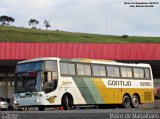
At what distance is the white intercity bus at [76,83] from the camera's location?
26.2 metres

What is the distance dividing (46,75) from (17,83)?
6.93 feet

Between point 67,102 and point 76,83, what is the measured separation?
1270 mm

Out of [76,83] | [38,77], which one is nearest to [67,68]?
[76,83]

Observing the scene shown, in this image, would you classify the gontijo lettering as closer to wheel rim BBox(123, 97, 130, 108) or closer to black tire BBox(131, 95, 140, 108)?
wheel rim BBox(123, 97, 130, 108)

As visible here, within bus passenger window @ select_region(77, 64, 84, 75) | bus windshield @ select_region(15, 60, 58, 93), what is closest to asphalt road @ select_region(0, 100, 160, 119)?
bus windshield @ select_region(15, 60, 58, 93)

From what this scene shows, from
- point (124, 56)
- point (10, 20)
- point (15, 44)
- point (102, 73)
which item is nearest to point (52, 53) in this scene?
point (15, 44)

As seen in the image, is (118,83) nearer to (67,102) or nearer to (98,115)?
(67,102)

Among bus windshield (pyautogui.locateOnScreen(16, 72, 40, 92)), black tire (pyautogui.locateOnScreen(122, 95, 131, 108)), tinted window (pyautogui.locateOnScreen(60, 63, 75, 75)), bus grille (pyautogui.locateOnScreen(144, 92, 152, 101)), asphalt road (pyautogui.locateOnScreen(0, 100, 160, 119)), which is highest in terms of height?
tinted window (pyautogui.locateOnScreen(60, 63, 75, 75))

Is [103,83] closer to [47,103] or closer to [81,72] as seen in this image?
[81,72]

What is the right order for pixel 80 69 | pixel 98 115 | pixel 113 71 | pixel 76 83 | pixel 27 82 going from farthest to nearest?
pixel 113 71
pixel 80 69
pixel 76 83
pixel 27 82
pixel 98 115

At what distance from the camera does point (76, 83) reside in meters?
27.7

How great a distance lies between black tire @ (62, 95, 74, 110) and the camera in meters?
26.6

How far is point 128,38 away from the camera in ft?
292

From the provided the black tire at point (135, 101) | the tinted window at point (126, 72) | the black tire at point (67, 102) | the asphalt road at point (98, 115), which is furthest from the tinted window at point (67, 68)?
the asphalt road at point (98, 115)
